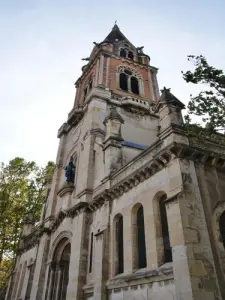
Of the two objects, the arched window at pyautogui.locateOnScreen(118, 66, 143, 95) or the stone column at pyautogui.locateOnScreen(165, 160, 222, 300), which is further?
the arched window at pyautogui.locateOnScreen(118, 66, 143, 95)

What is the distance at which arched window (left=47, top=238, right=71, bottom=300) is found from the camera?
16.3 metres

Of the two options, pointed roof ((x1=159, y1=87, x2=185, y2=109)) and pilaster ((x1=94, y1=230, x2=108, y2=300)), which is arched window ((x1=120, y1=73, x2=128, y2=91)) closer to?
pointed roof ((x1=159, y1=87, x2=185, y2=109))

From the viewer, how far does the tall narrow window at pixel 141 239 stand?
1123cm

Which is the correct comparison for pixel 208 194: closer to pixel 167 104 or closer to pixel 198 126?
pixel 198 126

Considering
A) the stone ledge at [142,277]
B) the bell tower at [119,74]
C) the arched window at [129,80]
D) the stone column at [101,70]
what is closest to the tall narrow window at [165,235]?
the stone ledge at [142,277]

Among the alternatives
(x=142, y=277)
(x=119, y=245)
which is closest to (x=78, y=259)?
(x=119, y=245)

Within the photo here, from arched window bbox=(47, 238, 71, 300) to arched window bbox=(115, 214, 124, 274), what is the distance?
5.43 meters

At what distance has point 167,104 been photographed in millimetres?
12797

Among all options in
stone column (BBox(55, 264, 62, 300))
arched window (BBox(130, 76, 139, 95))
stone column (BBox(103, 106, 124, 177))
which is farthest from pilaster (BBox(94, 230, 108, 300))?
arched window (BBox(130, 76, 139, 95))

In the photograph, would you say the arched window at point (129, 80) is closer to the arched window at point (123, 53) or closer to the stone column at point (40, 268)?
the arched window at point (123, 53)

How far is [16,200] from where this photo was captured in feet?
78.5

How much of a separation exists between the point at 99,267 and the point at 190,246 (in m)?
5.53

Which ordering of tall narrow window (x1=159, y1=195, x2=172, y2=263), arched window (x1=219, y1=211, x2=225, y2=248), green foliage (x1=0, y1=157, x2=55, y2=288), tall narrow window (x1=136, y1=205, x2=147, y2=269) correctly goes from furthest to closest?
green foliage (x1=0, y1=157, x2=55, y2=288), tall narrow window (x1=136, y1=205, x2=147, y2=269), tall narrow window (x1=159, y1=195, x2=172, y2=263), arched window (x1=219, y1=211, x2=225, y2=248)

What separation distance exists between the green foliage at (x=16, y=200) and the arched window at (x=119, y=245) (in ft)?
44.6
